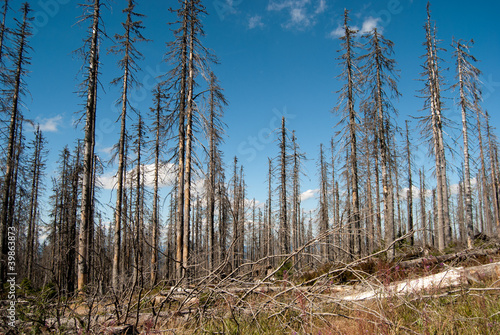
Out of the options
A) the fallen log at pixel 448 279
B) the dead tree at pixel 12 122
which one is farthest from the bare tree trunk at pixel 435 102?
the dead tree at pixel 12 122

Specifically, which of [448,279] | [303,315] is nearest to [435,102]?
[448,279]

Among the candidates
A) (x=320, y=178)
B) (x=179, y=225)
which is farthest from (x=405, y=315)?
(x=320, y=178)

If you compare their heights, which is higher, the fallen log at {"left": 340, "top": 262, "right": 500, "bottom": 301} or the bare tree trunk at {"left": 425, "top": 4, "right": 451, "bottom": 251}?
the bare tree trunk at {"left": 425, "top": 4, "right": 451, "bottom": 251}

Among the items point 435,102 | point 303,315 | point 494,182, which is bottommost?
point 303,315

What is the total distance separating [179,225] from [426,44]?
59.5ft

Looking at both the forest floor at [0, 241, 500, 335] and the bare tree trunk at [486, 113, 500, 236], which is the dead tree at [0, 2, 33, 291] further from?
the bare tree trunk at [486, 113, 500, 236]

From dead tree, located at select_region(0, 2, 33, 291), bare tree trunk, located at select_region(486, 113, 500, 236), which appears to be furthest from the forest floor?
bare tree trunk, located at select_region(486, 113, 500, 236)

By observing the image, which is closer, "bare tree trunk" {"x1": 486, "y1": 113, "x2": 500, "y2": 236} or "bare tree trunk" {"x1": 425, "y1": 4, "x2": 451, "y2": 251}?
"bare tree trunk" {"x1": 425, "y1": 4, "x2": 451, "y2": 251}

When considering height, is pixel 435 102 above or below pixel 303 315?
above

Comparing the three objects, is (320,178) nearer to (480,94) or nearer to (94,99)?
(480,94)

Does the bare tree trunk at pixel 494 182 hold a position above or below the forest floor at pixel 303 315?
above

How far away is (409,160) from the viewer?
92.0 ft

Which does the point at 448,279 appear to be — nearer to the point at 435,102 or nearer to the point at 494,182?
the point at 435,102

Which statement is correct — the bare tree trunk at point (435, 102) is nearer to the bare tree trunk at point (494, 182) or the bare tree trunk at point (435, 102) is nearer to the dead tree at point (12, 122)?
the bare tree trunk at point (494, 182)
